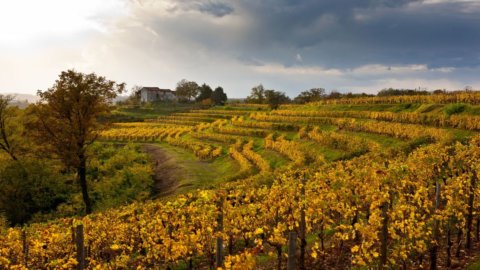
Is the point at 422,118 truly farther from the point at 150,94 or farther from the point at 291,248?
the point at 150,94

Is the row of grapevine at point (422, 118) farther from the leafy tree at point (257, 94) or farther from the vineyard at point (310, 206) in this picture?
the leafy tree at point (257, 94)

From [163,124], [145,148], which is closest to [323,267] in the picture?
[145,148]

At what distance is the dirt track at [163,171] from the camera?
3969 cm

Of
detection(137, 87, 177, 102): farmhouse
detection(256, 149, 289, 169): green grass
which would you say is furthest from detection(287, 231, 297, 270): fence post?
detection(137, 87, 177, 102): farmhouse

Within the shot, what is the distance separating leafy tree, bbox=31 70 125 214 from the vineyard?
3.34 meters

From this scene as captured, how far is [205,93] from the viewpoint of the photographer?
162m

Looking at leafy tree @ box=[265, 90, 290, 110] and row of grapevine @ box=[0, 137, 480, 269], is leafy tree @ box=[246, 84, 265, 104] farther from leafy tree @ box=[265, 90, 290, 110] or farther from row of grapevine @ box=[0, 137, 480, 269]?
row of grapevine @ box=[0, 137, 480, 269]

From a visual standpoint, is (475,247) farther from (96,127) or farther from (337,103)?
(337,103)

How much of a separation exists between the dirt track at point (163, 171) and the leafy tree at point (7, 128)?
15.6 m

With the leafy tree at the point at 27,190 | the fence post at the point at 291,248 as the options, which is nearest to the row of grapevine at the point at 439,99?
the fence post at the point at 291,248

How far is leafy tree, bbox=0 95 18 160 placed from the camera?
3788 cm

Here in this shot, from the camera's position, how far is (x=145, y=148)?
67875 millimetres

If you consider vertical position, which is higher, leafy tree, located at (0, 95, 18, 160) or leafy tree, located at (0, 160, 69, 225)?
leafy tree, located at (0, 95, 18, 160)

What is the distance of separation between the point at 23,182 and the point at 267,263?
2851 centimetres
